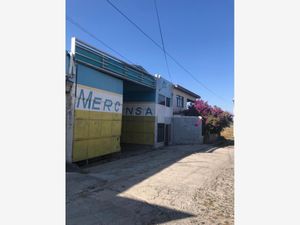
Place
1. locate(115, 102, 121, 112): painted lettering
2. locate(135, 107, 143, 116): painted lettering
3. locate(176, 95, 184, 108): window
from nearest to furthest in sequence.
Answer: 1. locate(115, 102, 121, 112): painted lettering
2. locate(135, 107, 143, 116): painted lettering
3. locate(176, 95, 184, 108): window

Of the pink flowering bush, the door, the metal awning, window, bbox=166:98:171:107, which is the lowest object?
the door

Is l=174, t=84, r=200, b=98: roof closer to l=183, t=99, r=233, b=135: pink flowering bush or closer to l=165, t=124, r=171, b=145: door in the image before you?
l=183, t=99, r=233, b=135: pink flowering bush

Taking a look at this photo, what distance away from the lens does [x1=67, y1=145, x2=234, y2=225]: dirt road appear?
502cm

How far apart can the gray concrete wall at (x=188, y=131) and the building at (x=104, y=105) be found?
331cm

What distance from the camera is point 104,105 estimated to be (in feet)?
43.2

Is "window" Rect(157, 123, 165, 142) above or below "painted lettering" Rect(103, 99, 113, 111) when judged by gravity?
below

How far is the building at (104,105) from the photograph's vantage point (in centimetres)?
1084

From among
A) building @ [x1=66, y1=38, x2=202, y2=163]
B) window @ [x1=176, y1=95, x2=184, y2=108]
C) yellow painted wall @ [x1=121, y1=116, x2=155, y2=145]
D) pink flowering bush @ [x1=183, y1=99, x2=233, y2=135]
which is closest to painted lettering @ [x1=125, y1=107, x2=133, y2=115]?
building @ [x1=66, y1=38, x2=202, y2=163]

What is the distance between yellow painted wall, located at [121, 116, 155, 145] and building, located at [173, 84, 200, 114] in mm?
6022

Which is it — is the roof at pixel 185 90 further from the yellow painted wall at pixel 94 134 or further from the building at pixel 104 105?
the yellow painted wall at pixel 94 134

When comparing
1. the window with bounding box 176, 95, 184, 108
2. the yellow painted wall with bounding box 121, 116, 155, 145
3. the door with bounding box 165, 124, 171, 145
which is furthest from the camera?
the window with bounding box 176, 95, 184, 108

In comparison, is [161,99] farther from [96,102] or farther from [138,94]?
[96,102]
